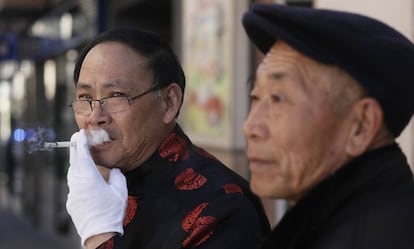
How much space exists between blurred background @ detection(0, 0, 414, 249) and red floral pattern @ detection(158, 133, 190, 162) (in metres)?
0.32

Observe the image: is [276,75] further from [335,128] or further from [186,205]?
[186,205]

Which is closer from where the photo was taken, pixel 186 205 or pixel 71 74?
pixel 186 205

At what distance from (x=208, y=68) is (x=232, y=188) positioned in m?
3.96

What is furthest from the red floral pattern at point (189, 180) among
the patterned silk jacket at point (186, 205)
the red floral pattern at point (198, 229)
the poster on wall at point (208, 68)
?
the poster on wall at point (208, 68)

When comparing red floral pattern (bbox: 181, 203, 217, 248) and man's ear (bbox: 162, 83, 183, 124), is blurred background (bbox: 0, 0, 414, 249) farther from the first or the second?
red floral pattern (bbox: 181, 203, 217, 248)

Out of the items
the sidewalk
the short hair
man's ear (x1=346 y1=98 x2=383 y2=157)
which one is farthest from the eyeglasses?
Answer: the sidewalk

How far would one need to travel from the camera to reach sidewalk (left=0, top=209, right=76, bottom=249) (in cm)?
1049

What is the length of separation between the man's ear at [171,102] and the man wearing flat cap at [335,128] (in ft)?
2.41

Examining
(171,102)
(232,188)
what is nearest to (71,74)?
(171,102)

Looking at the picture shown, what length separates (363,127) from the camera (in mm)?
1208

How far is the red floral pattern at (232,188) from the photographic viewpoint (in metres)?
1.82

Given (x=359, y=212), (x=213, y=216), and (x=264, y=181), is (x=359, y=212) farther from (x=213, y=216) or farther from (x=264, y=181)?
(x=213, y=216)

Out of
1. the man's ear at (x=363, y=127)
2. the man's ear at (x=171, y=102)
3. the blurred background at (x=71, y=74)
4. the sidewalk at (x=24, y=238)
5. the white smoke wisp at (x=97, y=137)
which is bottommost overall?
the sidewalk at (x=24, y=238)

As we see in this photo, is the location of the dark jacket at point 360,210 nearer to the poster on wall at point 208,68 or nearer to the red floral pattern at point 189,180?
the red floral pattern at point 189,180
